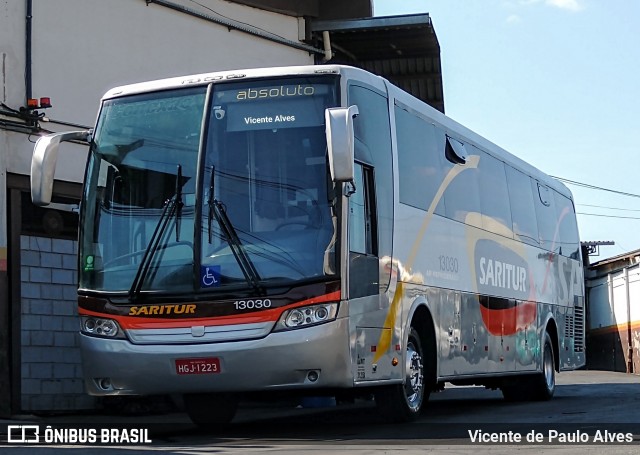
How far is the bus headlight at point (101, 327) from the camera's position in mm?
11055

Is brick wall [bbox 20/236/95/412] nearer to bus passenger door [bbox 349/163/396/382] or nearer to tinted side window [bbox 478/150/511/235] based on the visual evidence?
tinted side window [bbox 478/150/511/235]

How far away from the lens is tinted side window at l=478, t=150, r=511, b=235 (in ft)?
52.3

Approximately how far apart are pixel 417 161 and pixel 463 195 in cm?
186

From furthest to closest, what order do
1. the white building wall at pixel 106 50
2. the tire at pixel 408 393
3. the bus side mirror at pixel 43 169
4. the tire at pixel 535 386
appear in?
1. the tire at pixel 535 386
2. the white building wall at pixel 106 50
3. the tire at pixel 408 393
4. the bus side mirror at pixel 43 169

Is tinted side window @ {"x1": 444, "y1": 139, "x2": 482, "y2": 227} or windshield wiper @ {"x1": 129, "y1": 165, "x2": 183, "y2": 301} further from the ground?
tinted side window @ {"x1": 444, "y1": 139, "x2": 482, "y2": 227}

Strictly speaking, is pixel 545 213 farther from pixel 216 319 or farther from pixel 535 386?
pixel 216 319

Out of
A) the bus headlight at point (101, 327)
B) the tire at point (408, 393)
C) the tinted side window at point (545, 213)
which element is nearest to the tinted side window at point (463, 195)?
the tire at point (408, 393)

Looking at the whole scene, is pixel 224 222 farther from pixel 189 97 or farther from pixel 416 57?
pixel 416 57

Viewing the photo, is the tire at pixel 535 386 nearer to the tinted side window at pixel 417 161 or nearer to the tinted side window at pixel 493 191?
the tinted side window at pixel 493 191

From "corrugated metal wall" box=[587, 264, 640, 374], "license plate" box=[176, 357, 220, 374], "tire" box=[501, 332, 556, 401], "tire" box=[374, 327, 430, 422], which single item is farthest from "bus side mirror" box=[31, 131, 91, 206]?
"corrugated metal wall" box=[587, 264, 640, 374]

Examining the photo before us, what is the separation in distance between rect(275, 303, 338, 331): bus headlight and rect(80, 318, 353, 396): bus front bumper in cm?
5

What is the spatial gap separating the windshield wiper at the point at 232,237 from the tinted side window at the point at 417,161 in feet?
7.84

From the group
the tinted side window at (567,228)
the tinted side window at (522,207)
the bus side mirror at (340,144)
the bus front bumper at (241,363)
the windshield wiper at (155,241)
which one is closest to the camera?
the bus side mirror at (340,144)
